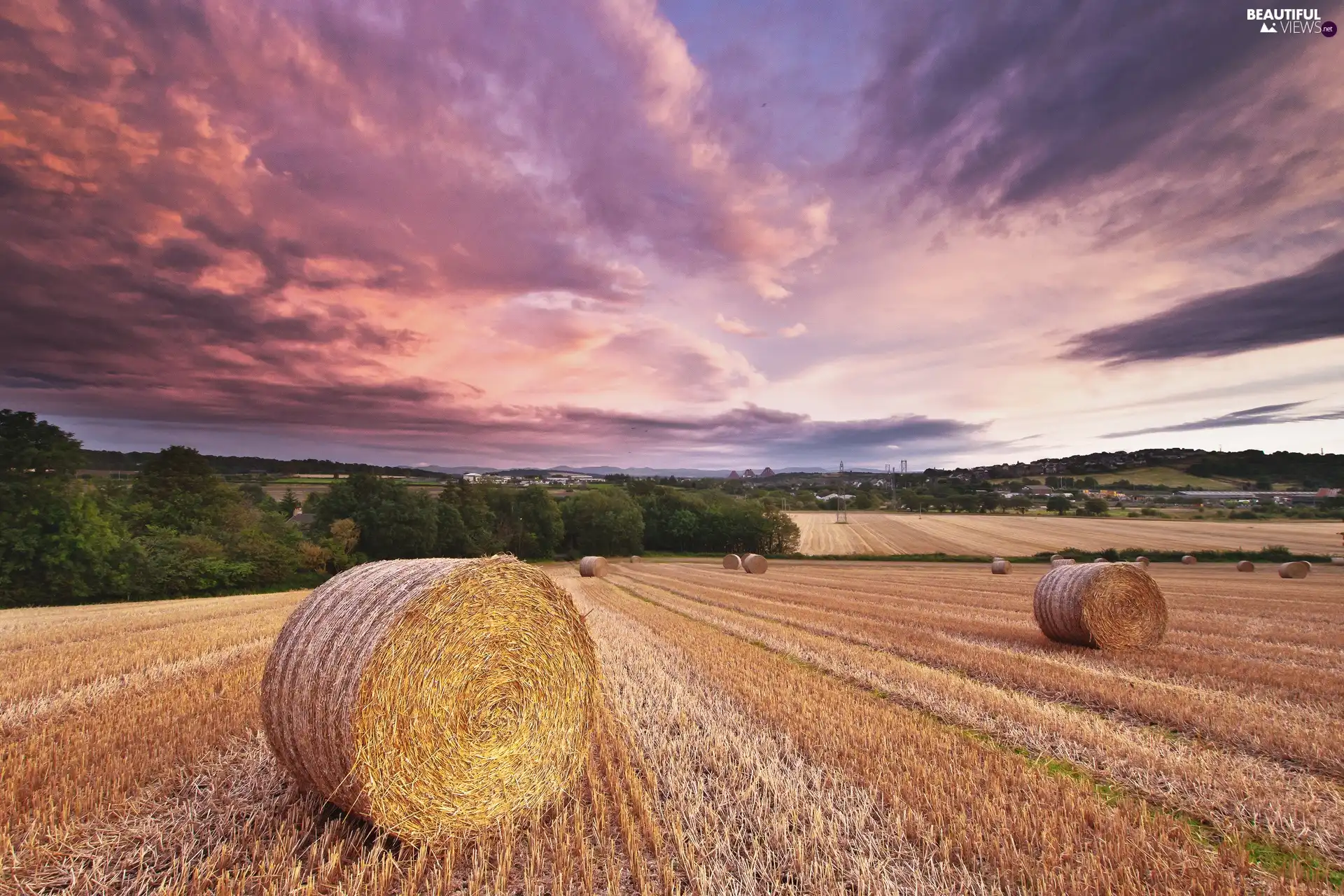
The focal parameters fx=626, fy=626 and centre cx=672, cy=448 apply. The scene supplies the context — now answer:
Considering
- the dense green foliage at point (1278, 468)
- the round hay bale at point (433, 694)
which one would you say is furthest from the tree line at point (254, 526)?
the dense green foliage at point (1278, 468)

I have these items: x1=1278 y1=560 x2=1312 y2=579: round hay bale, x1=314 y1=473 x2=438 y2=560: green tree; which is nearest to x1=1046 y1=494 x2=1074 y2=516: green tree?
x1=1278 y1=560 x2=1312 y2=579: round hay bale

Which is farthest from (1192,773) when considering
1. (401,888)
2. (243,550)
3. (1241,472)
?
(1241,472)

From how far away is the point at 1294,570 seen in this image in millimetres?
27469

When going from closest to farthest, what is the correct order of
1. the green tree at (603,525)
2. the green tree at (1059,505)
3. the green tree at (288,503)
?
the green tree at (603,525) → the green tree at (288,503) → the green tree at (1059,505)

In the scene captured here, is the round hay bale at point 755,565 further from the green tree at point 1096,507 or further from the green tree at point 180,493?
the green tree at point 1096,507

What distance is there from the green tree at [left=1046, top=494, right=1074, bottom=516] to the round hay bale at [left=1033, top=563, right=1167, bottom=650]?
65.1 meters

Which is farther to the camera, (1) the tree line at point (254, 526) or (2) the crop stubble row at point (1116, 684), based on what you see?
(1) the tree line at point (254, 526)

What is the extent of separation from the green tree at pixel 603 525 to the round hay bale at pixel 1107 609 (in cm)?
4762

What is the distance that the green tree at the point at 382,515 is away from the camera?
46.8 metres

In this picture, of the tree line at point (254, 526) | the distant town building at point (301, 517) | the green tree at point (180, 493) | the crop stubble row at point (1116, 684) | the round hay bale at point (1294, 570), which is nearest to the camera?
the crop stubble row at point (1116, 684)

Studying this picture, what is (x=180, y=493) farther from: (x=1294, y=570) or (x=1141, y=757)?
(x=1294, y=570)

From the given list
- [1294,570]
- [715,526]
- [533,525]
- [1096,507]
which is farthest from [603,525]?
[1096,507]

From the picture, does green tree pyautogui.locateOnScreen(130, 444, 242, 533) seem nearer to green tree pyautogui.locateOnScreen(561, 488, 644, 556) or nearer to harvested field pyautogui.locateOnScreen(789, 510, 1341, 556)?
green tree pyautogui.locateOnScreen(561, 488, 644, 556)

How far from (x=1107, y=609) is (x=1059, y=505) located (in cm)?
6992
